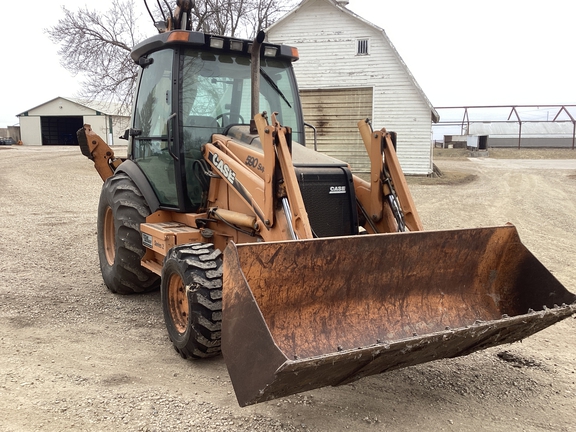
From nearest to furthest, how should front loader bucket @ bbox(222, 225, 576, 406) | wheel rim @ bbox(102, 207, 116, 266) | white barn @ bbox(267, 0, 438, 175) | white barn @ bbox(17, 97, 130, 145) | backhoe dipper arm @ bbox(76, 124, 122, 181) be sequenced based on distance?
front loader bucket @ bbox(222, 225, 576, 406), wheel rim @ bbox(102, 207, 116, 266), backhoe dipper arm @ bbox(76, 124, 122, 181), white barn @ bbox(267, 0, 438, 175), white barn @ bbox(17, 97, 130, 145)

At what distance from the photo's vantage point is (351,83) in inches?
720

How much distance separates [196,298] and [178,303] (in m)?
0.61

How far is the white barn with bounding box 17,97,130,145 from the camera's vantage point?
42812 millimetres

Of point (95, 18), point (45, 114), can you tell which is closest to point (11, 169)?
point (95, 18)

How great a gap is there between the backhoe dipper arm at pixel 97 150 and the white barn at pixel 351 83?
11208 millimetres

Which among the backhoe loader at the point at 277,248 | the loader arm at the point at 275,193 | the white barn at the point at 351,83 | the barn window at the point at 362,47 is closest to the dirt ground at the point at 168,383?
the backhoe loader at the point at 277,248

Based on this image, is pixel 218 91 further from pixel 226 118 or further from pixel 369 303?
pixel 369 303

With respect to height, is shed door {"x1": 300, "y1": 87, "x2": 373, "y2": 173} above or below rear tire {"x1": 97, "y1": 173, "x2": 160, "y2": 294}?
above

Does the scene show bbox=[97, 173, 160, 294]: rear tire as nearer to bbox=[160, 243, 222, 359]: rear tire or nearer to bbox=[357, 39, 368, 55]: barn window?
bbox=[160, 243, 222, 359]: rear tire

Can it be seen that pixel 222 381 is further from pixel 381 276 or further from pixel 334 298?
pixel 381 276

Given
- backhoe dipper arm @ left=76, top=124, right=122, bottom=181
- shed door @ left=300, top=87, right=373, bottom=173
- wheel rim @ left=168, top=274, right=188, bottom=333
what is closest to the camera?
wheel rim @ left=168, top=274, right=188, bottom=333

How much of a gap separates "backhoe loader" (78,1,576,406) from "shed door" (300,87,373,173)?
1290 cm

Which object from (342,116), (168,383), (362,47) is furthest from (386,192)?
(362,47)

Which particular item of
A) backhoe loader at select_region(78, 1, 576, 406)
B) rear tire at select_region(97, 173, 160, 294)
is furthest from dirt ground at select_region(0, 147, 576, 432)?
backhoe loader at select_region(78, 1, 576, 406)
